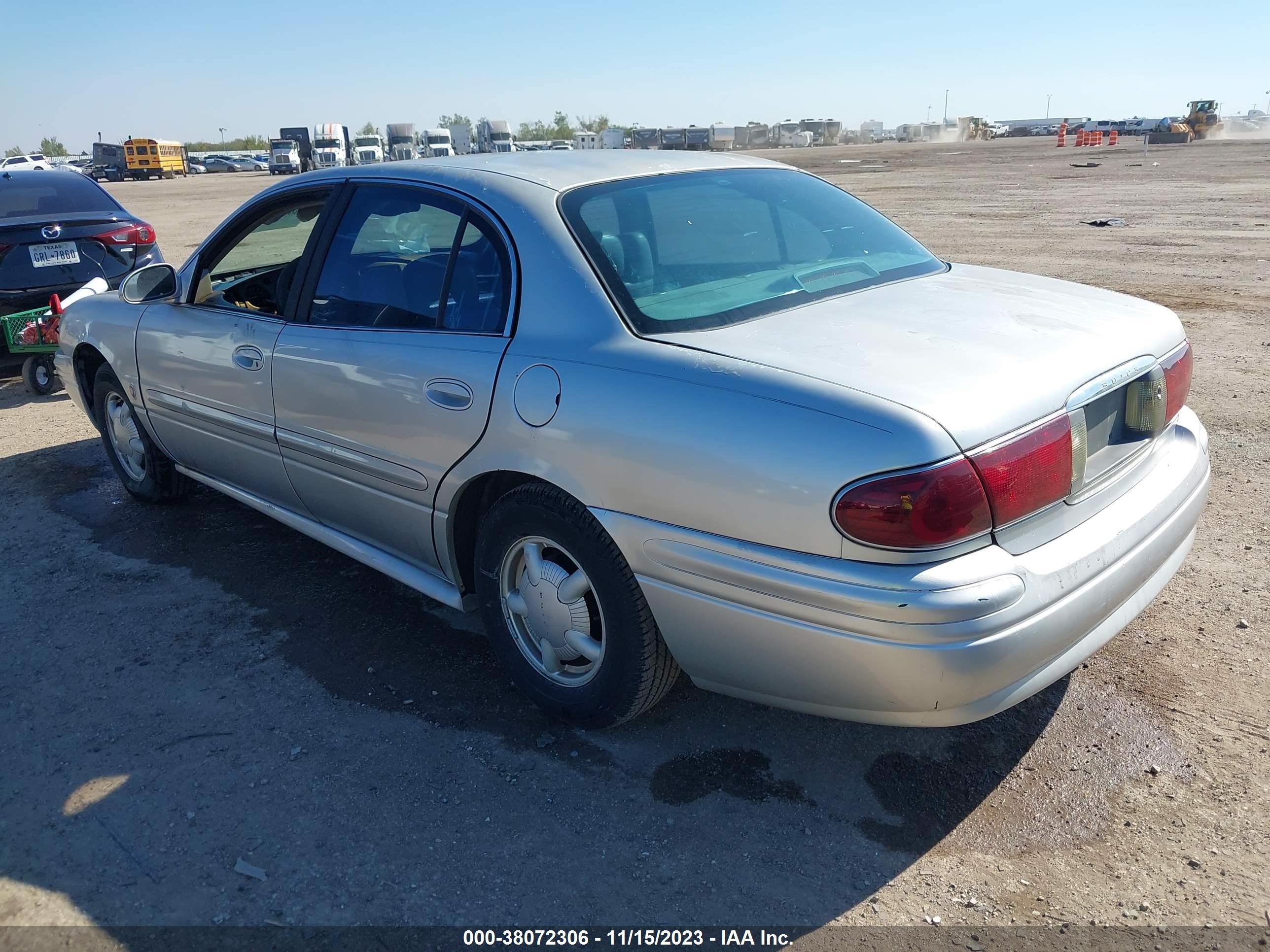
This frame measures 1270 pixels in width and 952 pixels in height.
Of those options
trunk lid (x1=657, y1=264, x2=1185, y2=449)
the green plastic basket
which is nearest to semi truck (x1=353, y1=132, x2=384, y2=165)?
the green plastic basket

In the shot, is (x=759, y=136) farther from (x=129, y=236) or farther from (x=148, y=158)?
(x=129, y=236)

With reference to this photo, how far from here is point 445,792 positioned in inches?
113

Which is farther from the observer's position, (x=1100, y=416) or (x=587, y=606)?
(x=587, y=606)

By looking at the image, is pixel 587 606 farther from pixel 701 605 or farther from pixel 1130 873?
pixel 1130 873

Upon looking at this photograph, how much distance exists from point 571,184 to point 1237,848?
2.65m

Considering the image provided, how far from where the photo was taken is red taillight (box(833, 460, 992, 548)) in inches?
86.1

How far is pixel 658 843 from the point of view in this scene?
8.60ft

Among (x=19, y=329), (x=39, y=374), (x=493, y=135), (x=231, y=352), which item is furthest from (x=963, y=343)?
(x=493, y=135)

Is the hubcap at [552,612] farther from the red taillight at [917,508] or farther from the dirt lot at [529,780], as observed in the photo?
the red taillight at [917,508]

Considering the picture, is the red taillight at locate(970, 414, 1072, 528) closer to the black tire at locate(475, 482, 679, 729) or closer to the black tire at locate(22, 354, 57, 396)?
the black tire at locate(475, 482, 679, 729)

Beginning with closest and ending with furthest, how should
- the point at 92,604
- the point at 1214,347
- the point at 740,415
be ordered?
1. the point at 740,415
2. the point at 92,604
3. the point at 1214,347

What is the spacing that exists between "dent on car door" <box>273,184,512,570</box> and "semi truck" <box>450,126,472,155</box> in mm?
65007

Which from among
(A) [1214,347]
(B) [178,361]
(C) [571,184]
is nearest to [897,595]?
(C) [571,184]

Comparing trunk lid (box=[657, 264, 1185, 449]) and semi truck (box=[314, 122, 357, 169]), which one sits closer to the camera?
trunk lid (box=[657, 264, 1185, 449])
